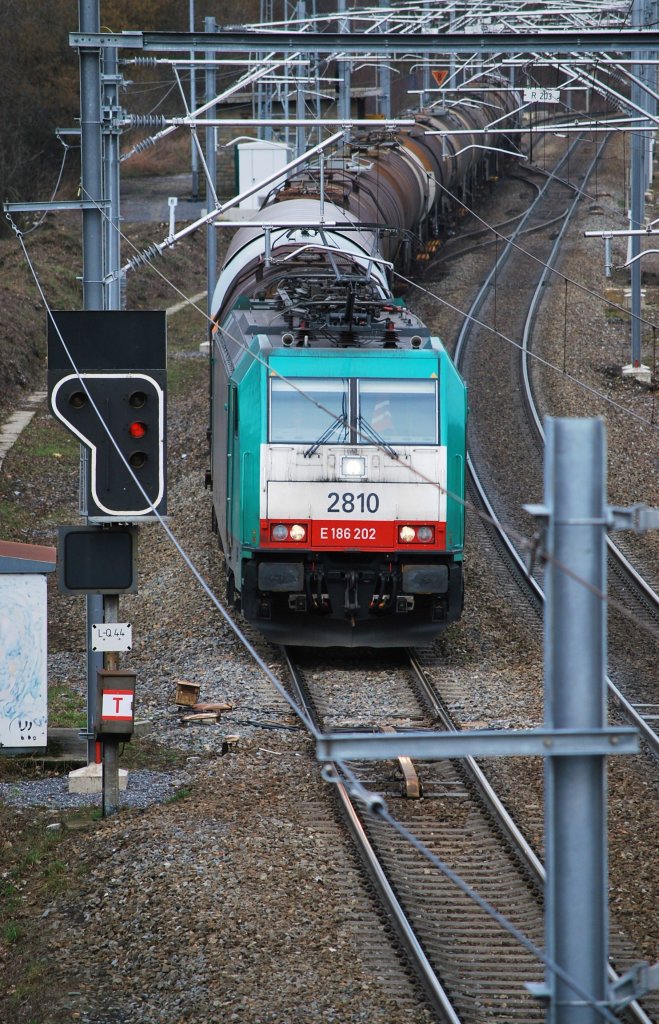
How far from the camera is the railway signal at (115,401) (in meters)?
9.61

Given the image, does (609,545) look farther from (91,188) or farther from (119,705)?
(119,705)

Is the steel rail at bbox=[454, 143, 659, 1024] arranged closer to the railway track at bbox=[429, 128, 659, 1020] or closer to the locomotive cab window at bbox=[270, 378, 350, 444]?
the railway track at bbox=[429, 128, 659, 1020]

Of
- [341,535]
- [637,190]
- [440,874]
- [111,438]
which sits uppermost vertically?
[637,190]

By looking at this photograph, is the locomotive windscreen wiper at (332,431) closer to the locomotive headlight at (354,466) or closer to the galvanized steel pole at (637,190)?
the locomotive headlight at (354,466)

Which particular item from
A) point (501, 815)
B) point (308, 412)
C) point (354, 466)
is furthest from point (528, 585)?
point (501, 815)

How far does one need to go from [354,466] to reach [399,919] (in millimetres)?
5412

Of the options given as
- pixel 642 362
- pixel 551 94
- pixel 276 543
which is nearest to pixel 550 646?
pixel 276 543

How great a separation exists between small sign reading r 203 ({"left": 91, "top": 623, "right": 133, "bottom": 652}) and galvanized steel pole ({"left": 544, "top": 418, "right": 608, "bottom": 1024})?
586 centimetres

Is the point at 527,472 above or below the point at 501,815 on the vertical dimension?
above

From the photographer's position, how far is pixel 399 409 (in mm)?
12914

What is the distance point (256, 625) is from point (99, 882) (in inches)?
189

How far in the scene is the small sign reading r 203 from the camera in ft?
33.0

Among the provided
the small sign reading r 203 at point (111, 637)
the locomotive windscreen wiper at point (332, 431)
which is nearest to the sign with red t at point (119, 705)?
the small sign reading r 203 at point (111, 637)

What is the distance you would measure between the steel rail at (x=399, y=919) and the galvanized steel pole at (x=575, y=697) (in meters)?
1.46
